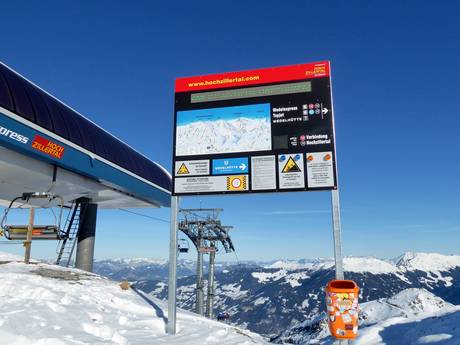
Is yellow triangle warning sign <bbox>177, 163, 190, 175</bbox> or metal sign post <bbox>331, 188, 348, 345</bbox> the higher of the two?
yellow triangle warning sign <bbox>177, 163, 190, 175</bbox>

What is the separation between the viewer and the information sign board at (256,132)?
10664 millimetres

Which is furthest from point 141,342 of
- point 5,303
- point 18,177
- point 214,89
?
A: point 18,177

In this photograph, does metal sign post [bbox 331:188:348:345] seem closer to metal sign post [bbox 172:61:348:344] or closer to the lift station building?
metal sign post [bbox 172:61:348:344]

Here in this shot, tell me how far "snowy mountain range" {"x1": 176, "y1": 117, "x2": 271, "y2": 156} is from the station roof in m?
7.59

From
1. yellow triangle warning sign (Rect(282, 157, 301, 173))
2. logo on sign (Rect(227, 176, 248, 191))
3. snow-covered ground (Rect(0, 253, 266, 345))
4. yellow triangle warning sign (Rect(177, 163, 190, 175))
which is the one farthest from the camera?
yellow triangle warning sign (Rect(177, 163, 190, 175))

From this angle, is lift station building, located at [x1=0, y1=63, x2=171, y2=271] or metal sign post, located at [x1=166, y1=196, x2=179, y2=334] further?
lift station building, located at [x1=0, y1=63, x2=171, y2=271]

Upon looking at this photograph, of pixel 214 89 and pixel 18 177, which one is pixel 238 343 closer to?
pixel 214 89

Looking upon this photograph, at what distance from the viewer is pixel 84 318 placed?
921 centimetres

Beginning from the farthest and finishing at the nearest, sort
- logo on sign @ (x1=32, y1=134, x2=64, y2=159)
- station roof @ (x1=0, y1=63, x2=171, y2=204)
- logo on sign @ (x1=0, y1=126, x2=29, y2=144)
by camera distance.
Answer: logo on sign @ (x1=32, y1=134, x2=64, y2=159) → station roof @ (x1=0, y1=63, x2=171, y2=204) → logo on sign @ (x1=0, y1=126, x2=29, y2=144)

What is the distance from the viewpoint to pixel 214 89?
1209cm

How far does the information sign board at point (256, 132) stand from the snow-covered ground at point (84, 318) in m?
3.98

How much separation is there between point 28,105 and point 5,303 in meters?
9.37

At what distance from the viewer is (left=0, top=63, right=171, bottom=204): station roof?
587 inches

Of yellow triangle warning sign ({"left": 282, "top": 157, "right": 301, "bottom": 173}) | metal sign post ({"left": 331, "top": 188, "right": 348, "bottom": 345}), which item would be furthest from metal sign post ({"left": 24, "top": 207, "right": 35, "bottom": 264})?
metal sign post ({"left": 331, "top": 188, "right": 348, "bottom": 345})
